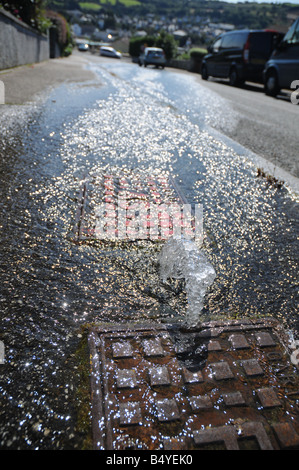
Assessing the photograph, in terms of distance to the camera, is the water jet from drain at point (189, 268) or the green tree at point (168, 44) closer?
the water jet from drain at point (189, 268)

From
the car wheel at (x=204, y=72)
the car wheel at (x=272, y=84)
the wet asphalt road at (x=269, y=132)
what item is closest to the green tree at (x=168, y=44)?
the car wheel at (x=204, y=72)

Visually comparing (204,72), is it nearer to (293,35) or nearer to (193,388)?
(293,35)

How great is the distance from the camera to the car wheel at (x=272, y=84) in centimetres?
1308

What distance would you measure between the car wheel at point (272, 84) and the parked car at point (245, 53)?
1.35 metres

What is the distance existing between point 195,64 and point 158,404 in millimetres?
29278

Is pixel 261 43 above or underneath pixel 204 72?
above

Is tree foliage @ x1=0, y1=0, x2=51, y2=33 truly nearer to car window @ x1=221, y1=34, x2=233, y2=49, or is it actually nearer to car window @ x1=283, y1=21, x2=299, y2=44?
car window @ x1=221, y1=34, x2=233, y2=49

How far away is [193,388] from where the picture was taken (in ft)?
5.42

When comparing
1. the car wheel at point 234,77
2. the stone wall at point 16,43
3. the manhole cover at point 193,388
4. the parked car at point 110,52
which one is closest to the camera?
the manhole cover at point 193,388

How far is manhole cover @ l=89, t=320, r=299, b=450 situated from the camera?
4.77 feet

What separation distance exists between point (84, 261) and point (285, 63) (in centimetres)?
1206

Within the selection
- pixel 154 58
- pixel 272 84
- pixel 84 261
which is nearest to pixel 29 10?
pixel 272 84

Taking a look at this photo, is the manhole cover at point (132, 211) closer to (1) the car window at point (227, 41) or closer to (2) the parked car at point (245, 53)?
(2) the parked car at point (245, 53)

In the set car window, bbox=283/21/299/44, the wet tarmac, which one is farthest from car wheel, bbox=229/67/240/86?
the wet tarmac
